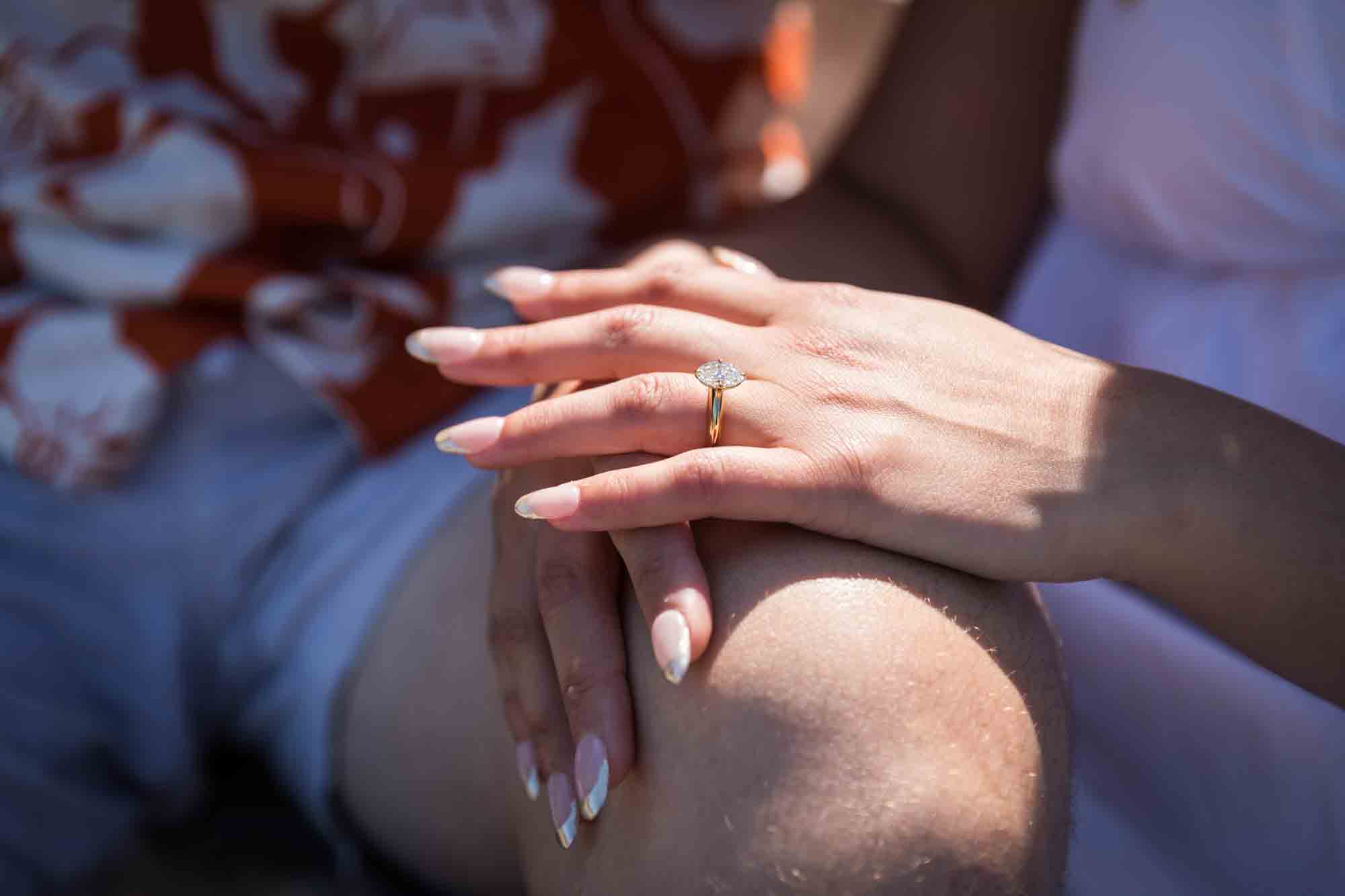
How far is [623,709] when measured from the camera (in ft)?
1.96

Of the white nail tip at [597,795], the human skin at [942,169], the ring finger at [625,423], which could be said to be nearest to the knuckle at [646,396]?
the ring finger at [625,423]

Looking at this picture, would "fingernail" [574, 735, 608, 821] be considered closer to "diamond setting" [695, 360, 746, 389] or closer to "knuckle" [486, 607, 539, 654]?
"knuckle" [486, 607, 539, 654]

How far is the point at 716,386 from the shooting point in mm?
635

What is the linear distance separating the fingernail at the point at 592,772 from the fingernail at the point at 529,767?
65 mm

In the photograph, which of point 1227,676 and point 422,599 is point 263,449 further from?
point 1227,676

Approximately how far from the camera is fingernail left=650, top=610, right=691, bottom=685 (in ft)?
1.86

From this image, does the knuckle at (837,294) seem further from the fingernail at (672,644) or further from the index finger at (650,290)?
the fingernail at (672,644)

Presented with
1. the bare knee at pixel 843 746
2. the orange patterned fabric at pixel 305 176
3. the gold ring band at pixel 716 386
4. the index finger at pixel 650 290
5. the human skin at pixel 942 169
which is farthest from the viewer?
the human skin at pixel 942 169

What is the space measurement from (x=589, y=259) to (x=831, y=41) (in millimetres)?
1363

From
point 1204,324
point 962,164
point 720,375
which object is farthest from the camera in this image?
point 962,164

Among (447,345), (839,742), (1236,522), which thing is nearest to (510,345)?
(447,345)

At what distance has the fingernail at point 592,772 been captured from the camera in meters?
0.58

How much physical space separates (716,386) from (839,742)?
0.75 ft

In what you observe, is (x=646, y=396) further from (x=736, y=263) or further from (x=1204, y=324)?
(x=1204, y=324)
